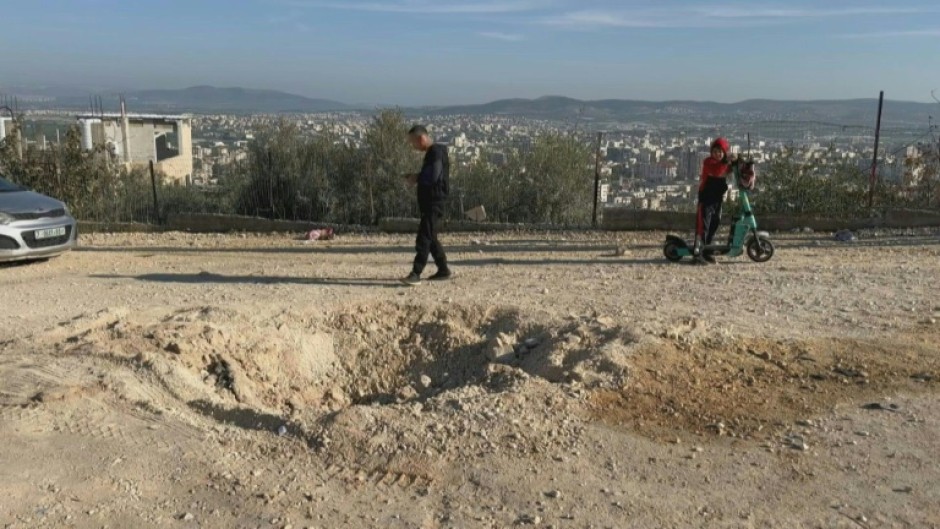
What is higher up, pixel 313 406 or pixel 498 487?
pixel 498 487

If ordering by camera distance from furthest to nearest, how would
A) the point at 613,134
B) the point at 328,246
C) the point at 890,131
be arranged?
the point at 613,134, the point at 890,131, the point at 328,246

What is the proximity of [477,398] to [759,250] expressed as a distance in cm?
623

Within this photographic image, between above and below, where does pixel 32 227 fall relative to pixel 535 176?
below

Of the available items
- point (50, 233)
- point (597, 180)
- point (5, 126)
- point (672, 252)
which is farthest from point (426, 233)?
point (5, 126)

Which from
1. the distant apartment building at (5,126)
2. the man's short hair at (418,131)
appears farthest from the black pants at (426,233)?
the distant apartment building at (5,126)

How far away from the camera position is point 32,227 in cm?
1139

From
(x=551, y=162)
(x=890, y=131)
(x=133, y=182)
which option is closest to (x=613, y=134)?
(x=551, y=162)

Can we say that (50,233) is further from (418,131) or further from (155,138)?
(155,138)

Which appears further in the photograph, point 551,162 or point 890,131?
point 551,162

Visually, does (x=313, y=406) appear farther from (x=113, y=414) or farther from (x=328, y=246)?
(x=328, y=246)

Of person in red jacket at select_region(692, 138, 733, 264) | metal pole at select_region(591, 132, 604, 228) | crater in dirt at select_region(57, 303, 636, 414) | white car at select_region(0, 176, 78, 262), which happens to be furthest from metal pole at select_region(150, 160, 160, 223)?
person in red jacket at select_region(692, 138, 733, 264)

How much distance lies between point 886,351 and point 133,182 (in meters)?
15.3

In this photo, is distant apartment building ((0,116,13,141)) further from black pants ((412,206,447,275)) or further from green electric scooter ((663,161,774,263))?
green electric scooter ((663,161,774,263))

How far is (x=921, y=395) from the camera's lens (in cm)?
574
